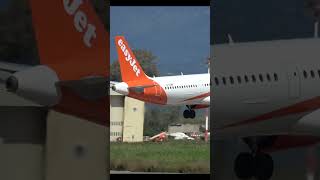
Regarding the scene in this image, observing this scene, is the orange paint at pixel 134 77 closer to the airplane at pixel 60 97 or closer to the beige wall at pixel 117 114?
the beige wall at pixel 117 114

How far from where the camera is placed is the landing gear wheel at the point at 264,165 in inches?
247

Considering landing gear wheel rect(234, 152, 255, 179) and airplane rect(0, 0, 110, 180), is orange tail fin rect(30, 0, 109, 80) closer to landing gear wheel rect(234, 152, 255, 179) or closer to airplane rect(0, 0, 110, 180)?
airplane rect(0, 0, 110, 180)

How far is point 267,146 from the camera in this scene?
627 centimetres

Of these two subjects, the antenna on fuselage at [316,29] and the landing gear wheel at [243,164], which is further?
the landing gear wheel at [243,164]

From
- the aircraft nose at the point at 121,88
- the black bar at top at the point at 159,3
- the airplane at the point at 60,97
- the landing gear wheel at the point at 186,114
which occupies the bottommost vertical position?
the airplane at the point at 60,97

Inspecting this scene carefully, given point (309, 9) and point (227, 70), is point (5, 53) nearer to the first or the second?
point (227, 70)

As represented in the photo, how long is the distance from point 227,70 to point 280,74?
57 centimetres

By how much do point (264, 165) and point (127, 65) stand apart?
20559mm

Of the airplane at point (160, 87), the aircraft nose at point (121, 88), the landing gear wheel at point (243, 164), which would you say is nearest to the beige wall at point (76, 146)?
the landing gear wheel at point (243, 164)

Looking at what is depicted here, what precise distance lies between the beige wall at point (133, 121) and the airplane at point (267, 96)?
24.9 meters

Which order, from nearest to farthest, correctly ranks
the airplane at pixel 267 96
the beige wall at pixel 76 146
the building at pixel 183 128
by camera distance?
1. the beige wall at pixel 76 146
2. the airplane at pixel 267 96
3. the building at pixel 183 128

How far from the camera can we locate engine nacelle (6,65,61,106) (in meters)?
5.38

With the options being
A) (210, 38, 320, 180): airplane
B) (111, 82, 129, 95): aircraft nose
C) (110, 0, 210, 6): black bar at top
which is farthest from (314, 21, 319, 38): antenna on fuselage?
(111, 82, 129, 95): aircraft nose

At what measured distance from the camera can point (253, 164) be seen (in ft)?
20.3
